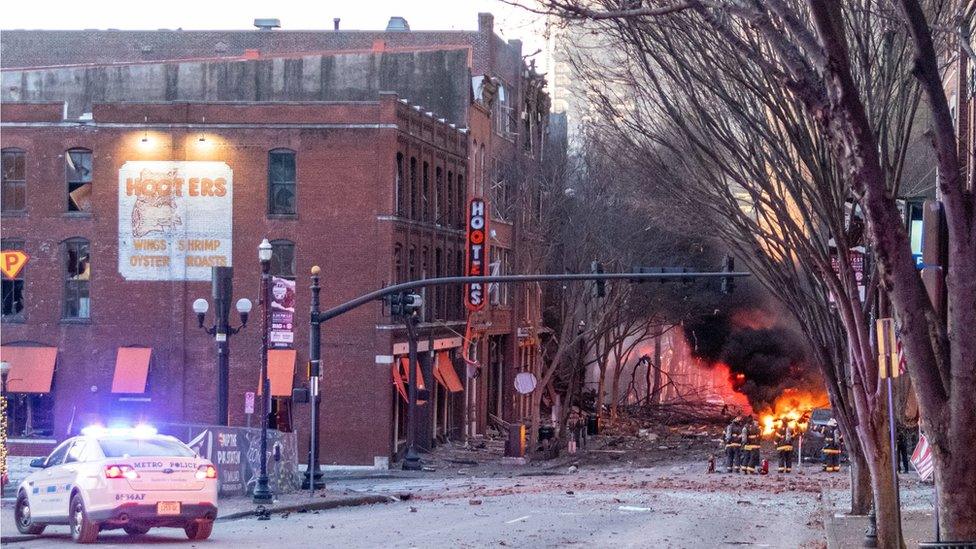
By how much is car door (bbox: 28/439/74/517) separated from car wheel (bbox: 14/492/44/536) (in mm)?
233

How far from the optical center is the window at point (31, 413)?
43.0 m

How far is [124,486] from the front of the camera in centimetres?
1789

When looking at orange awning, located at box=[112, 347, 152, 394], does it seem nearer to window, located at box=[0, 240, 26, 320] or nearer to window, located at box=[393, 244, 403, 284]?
window, located at box=[0, 240, 26, 320]

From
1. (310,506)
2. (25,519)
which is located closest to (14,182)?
(310,506)

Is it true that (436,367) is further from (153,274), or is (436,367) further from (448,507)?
(448,507)

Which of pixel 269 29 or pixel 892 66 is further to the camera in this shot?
pixel 269 29

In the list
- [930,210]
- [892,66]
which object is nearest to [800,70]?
[892,66]

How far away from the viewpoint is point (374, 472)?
41.1 m

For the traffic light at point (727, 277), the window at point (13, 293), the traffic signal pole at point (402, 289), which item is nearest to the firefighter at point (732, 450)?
the traffic signal pole at point (402, 289)

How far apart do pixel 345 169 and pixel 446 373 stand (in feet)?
33.1

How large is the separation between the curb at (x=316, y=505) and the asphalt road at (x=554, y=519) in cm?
40

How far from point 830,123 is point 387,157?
33.2 metres

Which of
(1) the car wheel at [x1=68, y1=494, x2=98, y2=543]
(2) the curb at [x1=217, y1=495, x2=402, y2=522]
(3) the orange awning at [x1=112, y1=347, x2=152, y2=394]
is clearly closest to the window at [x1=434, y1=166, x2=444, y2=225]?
(3) the orange awning at [x1=112, y1=347, x2=152, y2=394]

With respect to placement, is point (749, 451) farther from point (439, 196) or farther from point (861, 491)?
point (861, 491)
